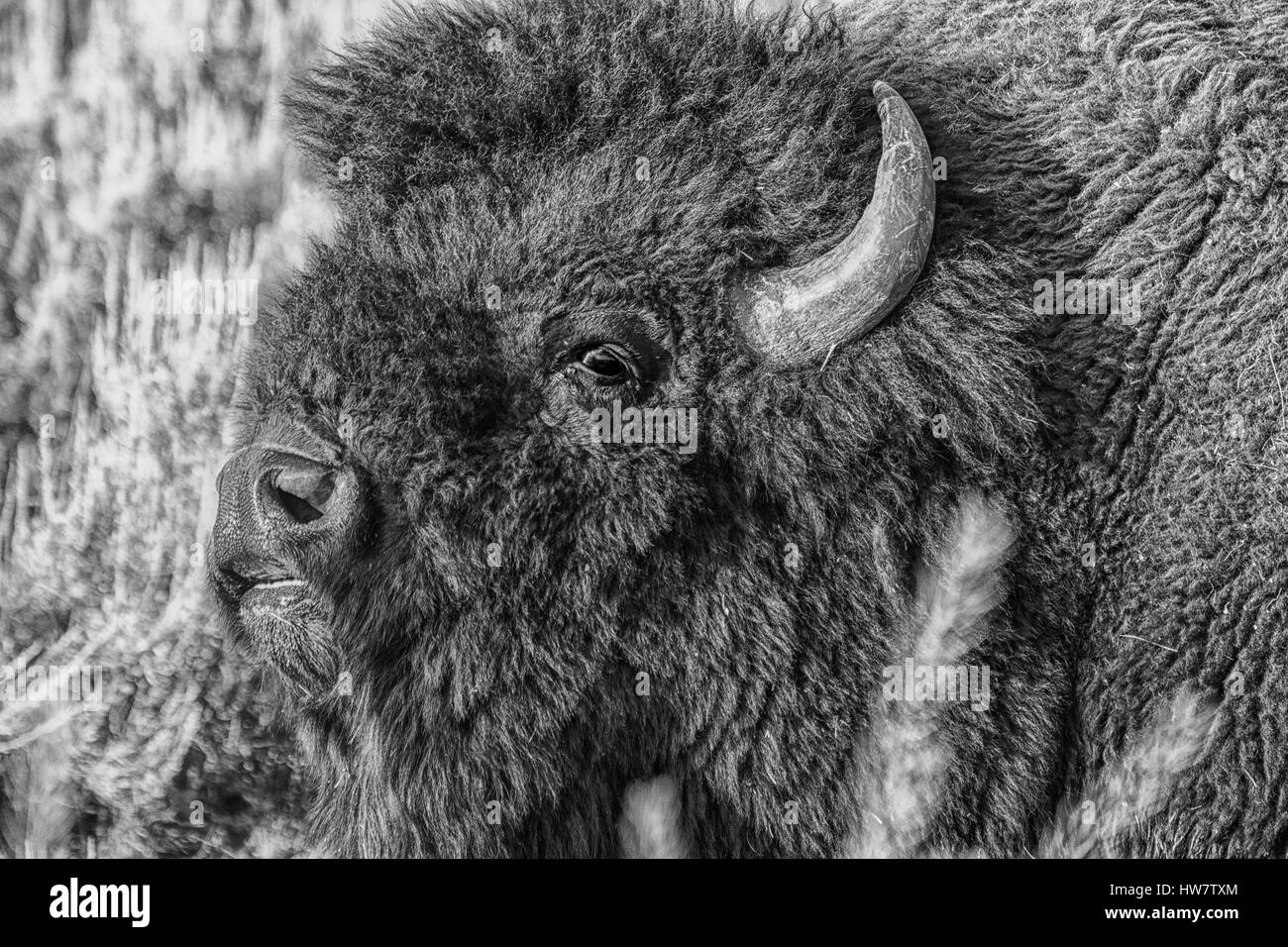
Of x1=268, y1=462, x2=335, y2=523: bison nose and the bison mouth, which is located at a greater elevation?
x1=268, y1=462, x2=335, y2=523: bison nose

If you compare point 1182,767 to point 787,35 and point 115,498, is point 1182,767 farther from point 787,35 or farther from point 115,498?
point 115,498

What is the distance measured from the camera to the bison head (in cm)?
361

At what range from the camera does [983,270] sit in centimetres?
376

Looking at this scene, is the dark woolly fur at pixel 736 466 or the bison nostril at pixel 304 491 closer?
the bison nostril at pixel 304 491

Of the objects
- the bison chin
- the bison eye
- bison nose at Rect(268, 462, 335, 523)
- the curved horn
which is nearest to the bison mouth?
the bison chin

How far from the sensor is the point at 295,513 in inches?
140

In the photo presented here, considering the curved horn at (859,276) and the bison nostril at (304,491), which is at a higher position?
the curved horn at (859,276)

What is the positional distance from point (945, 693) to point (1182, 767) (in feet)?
2.08

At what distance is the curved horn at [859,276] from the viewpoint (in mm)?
3600

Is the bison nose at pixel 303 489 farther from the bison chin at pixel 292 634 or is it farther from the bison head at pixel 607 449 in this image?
the bison chin at pixel 292 634

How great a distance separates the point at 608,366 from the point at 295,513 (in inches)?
33.5

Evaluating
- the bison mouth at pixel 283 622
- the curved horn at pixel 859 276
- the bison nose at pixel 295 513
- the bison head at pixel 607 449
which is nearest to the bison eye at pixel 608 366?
the bison head at pixel 607 449

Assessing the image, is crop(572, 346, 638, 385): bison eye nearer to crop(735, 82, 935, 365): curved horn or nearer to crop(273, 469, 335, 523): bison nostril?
crop(735, 82, 935, 365): curved horn

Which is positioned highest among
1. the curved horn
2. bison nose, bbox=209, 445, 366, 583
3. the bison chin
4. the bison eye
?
the curved horn
